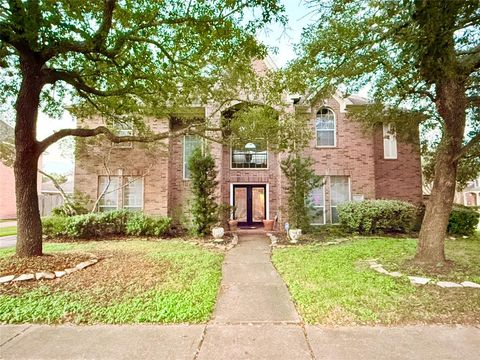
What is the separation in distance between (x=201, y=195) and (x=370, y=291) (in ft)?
24.2

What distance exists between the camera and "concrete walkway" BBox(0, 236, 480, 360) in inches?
119

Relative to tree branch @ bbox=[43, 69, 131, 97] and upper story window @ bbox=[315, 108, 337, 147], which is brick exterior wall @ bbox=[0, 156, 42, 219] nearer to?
tree branch @ bbox=[43, 69, 131, 97]

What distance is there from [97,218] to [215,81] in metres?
7.24

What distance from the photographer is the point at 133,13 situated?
6410 mm

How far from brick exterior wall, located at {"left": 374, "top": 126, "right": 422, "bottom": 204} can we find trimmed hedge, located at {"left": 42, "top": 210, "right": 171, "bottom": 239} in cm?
1055

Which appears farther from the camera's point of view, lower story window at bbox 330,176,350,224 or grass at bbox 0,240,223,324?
lower story window at bbox 330,176,350,224

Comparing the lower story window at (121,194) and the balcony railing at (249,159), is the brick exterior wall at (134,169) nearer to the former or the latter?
the lower story window at (121,194)

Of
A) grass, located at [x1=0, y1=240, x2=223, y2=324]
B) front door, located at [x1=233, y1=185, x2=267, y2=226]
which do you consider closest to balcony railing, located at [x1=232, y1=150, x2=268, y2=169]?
front door, located at [x1=233, y1=185, x2=267, y2=226]

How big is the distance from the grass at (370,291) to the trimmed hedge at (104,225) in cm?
585

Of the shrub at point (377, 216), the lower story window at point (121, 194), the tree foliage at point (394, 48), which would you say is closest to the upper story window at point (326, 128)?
the shrub at point (377, 216)

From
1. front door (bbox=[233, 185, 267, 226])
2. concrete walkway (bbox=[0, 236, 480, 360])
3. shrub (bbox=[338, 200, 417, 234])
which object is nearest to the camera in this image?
concrete walkway (bbox=[0, 236, 480, 360])

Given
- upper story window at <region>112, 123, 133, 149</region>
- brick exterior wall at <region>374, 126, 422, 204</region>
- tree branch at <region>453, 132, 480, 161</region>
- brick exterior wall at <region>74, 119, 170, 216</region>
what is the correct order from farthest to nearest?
brick exterior wall at <region>374, 126, 422, 204</region> → brick exterior wall at <region>74, 119, 170, 216</region> → upper story window at <region>112, 123, 133, 149</region> → tree branch at <region>453, 132, 480, 161</region>

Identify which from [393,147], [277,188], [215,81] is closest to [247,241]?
[277,188]

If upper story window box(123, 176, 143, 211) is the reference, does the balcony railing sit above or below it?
above
